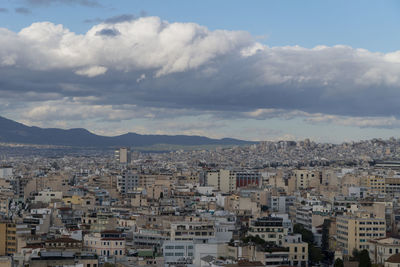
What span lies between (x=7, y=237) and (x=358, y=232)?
20.3m

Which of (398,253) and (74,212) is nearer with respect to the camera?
(398,253)

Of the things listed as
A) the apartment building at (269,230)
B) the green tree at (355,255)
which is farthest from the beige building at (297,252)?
the apartment building at (269,230)

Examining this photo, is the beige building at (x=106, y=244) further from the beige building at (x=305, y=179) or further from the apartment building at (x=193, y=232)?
the beige building at (x=305, y=179)

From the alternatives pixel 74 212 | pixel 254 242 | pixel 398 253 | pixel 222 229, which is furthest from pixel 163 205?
pixel 398 253

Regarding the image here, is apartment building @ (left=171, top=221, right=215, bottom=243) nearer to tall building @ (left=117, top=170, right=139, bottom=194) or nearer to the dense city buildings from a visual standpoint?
the dense city buildings

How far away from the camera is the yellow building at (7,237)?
181 ft

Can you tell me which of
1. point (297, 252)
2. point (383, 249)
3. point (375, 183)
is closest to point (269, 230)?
point (297, 252)

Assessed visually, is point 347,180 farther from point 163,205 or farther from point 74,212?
point 74,212

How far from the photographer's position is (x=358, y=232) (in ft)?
190

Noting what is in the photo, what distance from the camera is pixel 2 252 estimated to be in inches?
2163

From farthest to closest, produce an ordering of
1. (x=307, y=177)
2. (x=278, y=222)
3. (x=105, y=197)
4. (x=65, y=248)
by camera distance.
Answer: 1. (x=307, y=177)
2. (x=105, y=197)
3. (x=278, y=222)
4. (x=65, y=248)

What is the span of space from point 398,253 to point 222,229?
40.1 ft

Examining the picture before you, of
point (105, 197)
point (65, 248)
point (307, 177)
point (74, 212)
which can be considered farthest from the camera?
point (307, 177)

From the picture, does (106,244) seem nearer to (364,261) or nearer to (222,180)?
(364,261)
